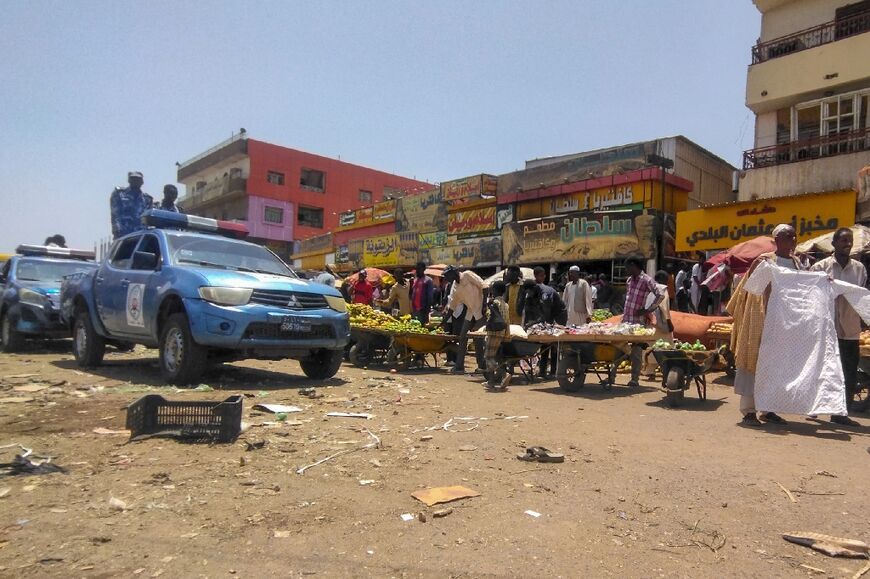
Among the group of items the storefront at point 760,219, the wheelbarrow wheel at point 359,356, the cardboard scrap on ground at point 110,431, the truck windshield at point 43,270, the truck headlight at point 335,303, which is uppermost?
the storefront at point 760,219

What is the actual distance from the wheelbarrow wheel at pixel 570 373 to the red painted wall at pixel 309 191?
3545cm

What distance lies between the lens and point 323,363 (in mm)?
7582

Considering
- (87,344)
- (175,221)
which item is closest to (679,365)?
(175,221)

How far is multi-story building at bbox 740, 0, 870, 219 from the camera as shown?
50.9 feet

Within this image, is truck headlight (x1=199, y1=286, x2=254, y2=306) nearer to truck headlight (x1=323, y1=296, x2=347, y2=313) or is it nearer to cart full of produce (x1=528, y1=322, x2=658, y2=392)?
truck headlight (x1=323, y1=296, x2=347, y2=313)

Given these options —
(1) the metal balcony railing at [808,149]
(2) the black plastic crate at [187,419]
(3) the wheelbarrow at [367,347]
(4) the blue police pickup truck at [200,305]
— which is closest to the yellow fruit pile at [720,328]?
(3) the wheelbarrow at [367,347]

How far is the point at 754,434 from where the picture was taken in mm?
5281

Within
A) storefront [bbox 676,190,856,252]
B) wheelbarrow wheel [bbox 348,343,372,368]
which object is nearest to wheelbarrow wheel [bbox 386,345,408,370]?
wheelbarrow wheel [bbox 348,343,372,368]

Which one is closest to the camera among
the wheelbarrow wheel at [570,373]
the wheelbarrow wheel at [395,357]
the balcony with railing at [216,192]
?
the wheelbarrow wheel at [570,373]

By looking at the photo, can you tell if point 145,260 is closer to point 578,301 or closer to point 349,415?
point 349,415

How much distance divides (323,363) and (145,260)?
252 centimetres

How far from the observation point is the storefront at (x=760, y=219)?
14375 mm

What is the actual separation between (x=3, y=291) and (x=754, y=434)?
1242 centimetres

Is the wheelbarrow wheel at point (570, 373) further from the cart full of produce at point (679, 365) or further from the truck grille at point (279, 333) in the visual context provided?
the truck grille at point (279, 333)
